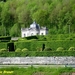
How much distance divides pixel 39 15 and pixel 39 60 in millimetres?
45488

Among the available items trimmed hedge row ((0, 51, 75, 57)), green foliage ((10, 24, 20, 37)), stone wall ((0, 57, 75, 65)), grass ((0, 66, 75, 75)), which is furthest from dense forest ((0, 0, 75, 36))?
grass ((0, 66, 75, 75))

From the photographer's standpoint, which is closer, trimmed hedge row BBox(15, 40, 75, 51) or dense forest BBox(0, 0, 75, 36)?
trimmed hedge row BBox(15, 40, 75, 51)

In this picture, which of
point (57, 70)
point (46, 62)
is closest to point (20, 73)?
point (57, 70)

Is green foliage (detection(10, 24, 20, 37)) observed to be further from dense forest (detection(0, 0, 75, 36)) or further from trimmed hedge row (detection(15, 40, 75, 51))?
trimmed hedge row (detection(15, 40, 75, 51))

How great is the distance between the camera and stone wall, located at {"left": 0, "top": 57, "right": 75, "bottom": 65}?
36250mm

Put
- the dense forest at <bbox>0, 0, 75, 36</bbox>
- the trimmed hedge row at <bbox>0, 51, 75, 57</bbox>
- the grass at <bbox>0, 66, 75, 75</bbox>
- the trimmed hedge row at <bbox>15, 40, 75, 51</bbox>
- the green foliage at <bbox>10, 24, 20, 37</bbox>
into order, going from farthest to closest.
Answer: the green foliage at <bbox>10, 24, 20, 37</bbox>
the dense forest at <bbox>0, 0, 75, 36</bbox>
the trimmed hedge row at <bbox>15, 40, 75, 51</bbox>
the trimmed hedge row at <bbox>0, 51, 75, 57</bbox>
the grass at <bbox>0, 66, 75, 75</bbox>

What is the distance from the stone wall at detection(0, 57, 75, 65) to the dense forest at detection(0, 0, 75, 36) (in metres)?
41.1

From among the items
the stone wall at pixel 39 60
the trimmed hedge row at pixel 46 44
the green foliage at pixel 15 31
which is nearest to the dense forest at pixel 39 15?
the green foliage at pixel 15 31

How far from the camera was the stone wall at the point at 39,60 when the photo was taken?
3625 cm

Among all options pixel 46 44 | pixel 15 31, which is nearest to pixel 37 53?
pixel 46 44

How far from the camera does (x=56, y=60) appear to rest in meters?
36.5

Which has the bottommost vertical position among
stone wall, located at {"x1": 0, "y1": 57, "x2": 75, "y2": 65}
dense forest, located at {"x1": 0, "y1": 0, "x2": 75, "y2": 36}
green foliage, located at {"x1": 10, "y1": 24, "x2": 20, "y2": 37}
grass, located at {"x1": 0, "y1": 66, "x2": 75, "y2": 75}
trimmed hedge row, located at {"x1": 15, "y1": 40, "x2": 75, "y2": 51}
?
stone wall, located at {"x1": 0, "y1": 57, "x2": 75, "y2": 65}

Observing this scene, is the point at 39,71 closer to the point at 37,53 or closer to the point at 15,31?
the point at 37,53

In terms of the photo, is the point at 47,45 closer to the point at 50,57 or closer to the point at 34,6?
the point at 50,57
